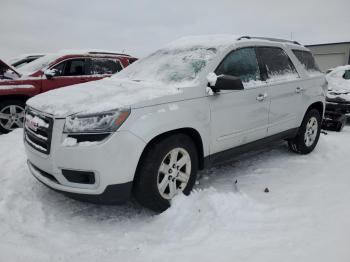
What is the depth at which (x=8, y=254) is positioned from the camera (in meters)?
2.58

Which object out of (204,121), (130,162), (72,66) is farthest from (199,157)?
(72,66)

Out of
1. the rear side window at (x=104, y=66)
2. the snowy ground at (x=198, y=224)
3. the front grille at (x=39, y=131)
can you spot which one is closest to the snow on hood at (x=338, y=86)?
the snowy ground at (x=198, y=224)

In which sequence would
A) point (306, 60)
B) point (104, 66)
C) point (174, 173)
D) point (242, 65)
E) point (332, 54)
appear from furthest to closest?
point (332, 54)
point (104, 66)
point (306, 60)
point (242, 65)
point (174, 173)

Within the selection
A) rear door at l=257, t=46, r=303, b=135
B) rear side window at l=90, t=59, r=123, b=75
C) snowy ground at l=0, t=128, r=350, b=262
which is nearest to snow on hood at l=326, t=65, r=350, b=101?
rear door at l=257, t=46, r=303, b=135

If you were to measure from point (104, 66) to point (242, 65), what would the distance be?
4.37 metres

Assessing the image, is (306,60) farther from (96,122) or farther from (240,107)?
(96,122)

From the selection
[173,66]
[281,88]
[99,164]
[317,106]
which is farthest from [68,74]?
[317,106]

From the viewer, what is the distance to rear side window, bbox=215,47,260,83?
3.86 m

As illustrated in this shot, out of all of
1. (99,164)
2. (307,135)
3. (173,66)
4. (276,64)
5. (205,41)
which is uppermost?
(205,41)

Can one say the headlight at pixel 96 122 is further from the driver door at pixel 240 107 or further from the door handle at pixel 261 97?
the door handle at pixel 261 97

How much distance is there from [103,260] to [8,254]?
0.73 m

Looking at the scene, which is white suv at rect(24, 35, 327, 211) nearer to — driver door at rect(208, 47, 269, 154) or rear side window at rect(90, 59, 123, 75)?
driver door at rect(208, 47, 269, 154)

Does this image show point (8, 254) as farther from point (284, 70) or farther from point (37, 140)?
point (284, 70)

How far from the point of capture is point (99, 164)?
283cm
